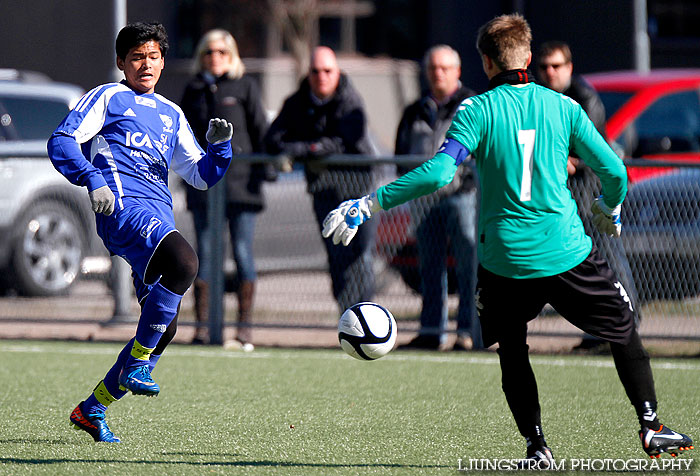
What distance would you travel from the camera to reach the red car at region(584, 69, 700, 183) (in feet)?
32.7

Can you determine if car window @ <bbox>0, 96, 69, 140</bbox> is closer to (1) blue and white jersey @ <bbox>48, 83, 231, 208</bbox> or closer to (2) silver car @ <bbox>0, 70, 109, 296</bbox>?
(2) silver car @ <bbox>0, 70, 109, 296</bbox>

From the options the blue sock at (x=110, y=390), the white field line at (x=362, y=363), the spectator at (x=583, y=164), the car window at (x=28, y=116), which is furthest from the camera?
the car window at (x=28, y=116)

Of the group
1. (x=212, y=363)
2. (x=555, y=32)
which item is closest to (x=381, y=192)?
(x=212, y=363)

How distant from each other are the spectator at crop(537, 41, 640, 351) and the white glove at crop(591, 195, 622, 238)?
11.0 ft

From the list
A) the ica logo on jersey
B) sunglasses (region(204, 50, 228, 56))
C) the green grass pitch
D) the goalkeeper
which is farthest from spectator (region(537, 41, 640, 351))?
the ica logo on jersey

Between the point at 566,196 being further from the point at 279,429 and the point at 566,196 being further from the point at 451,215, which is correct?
the point at 451,215

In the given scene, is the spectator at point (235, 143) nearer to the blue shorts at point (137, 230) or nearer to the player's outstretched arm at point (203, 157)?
the player's outstretched arm at point (203, 157)

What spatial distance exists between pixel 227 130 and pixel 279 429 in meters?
1.41

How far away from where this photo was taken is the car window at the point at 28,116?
1102cm

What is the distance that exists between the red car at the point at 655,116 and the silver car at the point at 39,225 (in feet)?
14.3

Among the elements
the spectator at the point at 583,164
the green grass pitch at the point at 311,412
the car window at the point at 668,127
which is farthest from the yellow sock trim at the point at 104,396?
the car window at the point at 668,127

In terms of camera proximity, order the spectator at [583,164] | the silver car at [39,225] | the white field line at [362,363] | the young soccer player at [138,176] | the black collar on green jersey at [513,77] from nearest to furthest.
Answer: the black collar on green jersey at [513,77]
the young soccer player at [138,176]
the white field line at [362,363]
the spectator at [583,164]
the silver car at [39,225]

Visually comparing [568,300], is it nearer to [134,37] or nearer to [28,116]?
[134,37]

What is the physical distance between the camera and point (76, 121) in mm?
5160
